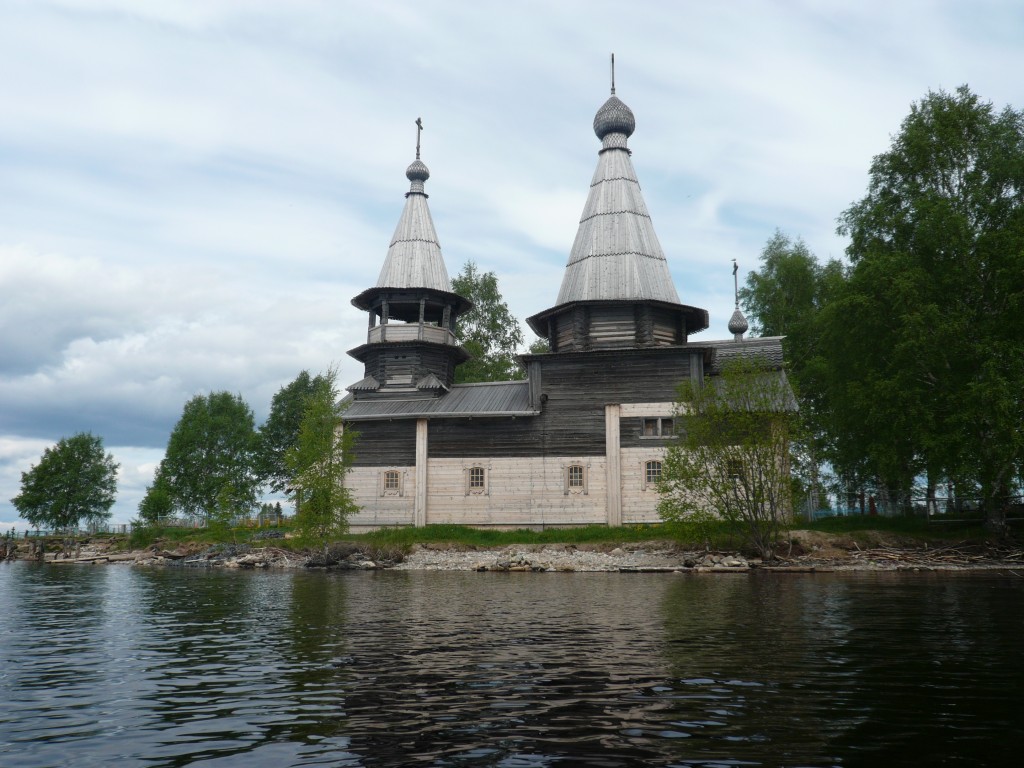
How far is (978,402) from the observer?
1011 inches

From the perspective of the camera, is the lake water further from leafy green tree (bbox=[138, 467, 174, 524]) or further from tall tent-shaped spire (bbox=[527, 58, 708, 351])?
leafy green tree (bbox=[138, 467, 174, 524])

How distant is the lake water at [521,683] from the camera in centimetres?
544

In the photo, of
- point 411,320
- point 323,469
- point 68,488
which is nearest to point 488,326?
point 411,320

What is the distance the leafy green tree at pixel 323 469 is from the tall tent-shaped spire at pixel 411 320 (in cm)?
432

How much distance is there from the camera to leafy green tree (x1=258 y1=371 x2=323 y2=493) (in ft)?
197

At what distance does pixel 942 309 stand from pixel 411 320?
83.7ft

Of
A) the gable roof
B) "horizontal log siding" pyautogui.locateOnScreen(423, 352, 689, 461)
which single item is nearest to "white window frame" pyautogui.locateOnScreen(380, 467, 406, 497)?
the gable roof

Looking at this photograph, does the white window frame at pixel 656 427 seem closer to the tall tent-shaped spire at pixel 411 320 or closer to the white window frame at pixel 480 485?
the white window frame at pixel 480 485

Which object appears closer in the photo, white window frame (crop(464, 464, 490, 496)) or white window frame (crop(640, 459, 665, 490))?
white window frame (crop(640, 459, 665, 490))

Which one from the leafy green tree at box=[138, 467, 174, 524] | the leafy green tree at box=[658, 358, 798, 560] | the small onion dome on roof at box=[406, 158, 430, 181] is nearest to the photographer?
the leafy green tree at box=[658, 358, 798, 560]

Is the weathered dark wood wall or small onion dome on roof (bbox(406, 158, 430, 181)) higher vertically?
small onion dome on roof (bbox(406, 158, 430, 181))

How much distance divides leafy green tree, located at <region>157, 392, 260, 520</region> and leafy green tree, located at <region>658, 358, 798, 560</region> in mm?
41308

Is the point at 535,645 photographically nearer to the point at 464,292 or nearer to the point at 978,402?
the point at 978,402

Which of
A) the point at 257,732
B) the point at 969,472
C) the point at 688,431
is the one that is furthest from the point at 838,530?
the point at 257,732
